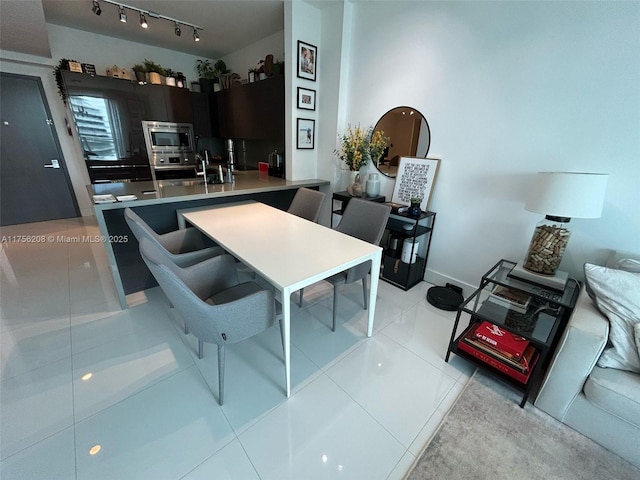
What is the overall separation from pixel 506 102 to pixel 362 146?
1.28 m

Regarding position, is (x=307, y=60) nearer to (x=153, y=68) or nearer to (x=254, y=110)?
(x=254, y=110)

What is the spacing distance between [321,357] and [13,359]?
2.04 meters

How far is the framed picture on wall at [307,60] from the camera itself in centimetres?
289

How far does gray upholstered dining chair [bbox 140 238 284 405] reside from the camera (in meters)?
1.17

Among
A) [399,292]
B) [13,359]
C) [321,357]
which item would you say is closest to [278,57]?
[399,292]

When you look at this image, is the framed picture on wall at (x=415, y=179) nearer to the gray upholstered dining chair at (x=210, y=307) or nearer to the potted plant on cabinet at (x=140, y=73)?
the gray upholstered dining chair at (x=210, y=307)

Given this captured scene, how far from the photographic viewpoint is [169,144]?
4273mm

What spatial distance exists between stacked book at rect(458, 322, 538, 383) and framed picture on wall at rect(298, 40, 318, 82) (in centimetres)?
307

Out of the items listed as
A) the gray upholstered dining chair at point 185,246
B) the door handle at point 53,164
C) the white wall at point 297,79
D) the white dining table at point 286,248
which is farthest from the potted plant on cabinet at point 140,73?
the gray upholstered dining chair at point 185,246

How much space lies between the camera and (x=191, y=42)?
3.97 meters

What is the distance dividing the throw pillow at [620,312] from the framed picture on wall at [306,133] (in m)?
2.88

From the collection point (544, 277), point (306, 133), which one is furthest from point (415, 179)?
point (306, 133)

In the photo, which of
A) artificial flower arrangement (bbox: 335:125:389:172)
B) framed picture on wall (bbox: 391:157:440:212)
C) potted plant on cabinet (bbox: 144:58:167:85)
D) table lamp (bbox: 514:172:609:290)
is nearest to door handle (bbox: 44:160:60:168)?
potted plant on cabinet (bbox: 144:58:167:85)

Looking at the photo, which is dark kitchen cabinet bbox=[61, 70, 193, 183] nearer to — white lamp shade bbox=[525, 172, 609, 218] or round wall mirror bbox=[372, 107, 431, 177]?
round wall mirror bbox=[372, 107, 431, 177]
